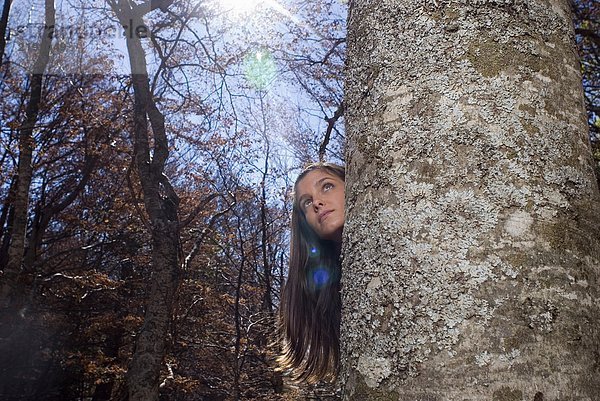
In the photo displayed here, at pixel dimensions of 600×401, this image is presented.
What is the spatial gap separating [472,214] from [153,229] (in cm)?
759

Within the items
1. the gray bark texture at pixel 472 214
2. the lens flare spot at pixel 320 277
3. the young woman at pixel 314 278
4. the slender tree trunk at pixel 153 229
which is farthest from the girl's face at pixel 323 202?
the slender tree trunk at pixel 153 229

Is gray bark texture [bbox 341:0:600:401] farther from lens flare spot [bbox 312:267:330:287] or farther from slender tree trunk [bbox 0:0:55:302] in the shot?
slender tree trunk [bbox 0:0:55:302]

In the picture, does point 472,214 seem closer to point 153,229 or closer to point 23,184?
point 153,229

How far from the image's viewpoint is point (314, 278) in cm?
264

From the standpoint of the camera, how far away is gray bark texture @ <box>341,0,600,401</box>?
0.56m

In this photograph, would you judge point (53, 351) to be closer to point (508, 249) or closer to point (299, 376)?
point (299, 376)

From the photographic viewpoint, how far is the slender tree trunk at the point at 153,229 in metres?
6.78

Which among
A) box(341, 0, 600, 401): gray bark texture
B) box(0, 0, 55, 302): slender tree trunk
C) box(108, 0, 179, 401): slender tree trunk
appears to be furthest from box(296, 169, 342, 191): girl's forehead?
box(0, 0, 55, 302): slender tree trunk

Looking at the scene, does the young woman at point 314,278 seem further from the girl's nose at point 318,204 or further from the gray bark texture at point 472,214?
the gray bark texture at point 472,214

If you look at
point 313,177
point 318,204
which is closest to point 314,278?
point 318,204

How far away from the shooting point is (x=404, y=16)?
2.39 feet

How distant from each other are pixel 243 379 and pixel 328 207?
1100 cm

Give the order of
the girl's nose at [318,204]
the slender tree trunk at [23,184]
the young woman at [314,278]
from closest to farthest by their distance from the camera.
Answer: the young woman at [314,278]
the girl's nose at [318,204]
the slender tree trunk at [23,184]

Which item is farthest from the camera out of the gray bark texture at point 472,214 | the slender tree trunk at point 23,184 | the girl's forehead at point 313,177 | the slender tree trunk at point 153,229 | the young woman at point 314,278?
the slender tree trunk at point 23,184
